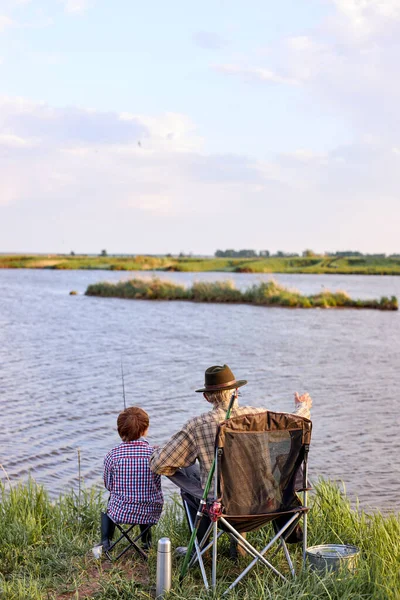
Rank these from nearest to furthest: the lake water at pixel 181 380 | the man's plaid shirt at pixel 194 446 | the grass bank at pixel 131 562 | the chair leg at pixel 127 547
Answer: the grass bank at pixel 131 562 < the man's plaid shirt at pixel 194 446 < the chair leg at pixel 127 547 < the lake water at pixel 181 380

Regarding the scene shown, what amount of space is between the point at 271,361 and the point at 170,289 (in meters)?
22.4

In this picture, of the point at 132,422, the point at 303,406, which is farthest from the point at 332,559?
the point at 132,422

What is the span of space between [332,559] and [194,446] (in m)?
0.92

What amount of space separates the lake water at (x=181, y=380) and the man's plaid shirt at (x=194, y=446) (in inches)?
127

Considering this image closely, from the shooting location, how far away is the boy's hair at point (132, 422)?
14.5 ft

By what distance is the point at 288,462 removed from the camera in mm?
4039

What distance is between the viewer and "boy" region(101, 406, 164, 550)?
4.42 m

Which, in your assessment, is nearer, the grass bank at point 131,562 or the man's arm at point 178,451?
the grass bank at point 131,562

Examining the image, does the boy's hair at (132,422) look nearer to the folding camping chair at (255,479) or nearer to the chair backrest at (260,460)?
the folding camping chair at (255,479)

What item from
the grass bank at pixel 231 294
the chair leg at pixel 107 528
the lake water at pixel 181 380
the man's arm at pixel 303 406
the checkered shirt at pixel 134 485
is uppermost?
the man's arm at pixel 303 406

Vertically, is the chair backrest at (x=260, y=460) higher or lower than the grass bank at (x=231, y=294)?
higher

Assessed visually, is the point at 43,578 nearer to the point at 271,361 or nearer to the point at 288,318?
the point at 271,361

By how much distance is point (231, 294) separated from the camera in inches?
1484

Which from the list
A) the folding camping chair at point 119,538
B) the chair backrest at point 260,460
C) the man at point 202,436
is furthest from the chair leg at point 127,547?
the chair backrest at point 260,460
